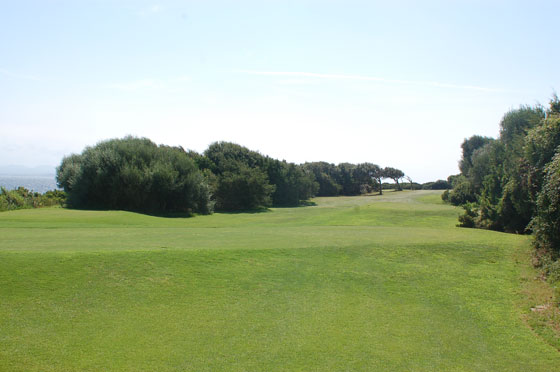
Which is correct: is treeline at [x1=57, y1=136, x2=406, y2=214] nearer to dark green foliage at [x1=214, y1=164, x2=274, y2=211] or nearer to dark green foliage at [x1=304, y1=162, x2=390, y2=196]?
dark green foliage at [x1=214, y1=164, x2=274, y2=211]

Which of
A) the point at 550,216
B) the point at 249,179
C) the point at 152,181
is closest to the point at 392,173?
the point at 249,179

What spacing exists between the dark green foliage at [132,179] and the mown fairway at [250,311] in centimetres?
3140

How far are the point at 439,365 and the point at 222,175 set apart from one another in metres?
58.7

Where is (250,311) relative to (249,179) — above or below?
below

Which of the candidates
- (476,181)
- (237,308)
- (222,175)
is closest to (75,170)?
(222,175)

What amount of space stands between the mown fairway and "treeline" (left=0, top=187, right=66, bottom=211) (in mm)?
31049

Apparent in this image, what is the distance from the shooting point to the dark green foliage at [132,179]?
1686 inches

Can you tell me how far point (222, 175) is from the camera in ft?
212

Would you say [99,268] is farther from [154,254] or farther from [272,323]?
[272,323]

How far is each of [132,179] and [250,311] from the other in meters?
37.2

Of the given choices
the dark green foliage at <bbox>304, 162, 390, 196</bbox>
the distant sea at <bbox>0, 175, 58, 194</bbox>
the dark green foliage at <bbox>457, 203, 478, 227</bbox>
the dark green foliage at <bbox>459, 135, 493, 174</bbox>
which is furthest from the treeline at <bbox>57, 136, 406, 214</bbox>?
the dark green foliage at <bbox>304, 162, 390, 196</bbox>

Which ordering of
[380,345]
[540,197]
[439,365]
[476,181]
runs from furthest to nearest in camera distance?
[476,181]
[540,197]
[380,345]
[439,365]

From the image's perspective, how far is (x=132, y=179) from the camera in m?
43.0

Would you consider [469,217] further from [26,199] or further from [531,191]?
[26,199]
